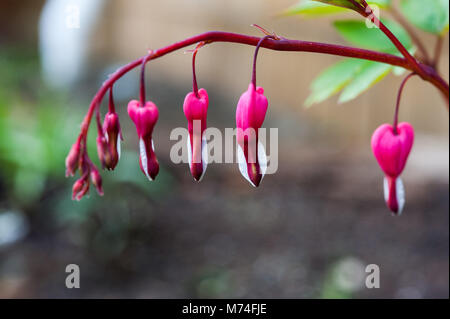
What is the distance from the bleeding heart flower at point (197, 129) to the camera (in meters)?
0.65

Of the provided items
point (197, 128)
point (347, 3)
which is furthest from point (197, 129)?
point (347, 3)

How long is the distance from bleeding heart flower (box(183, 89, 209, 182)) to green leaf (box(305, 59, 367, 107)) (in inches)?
9.1

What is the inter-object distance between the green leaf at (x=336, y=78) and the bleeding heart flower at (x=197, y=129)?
0.23 metres

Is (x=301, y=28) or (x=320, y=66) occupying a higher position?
(x=301, y=28)

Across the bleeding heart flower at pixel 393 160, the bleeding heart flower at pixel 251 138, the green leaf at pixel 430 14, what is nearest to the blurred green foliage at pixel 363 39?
the green leaf at pixel 430 14

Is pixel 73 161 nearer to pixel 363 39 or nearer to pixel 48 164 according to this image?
pixel 363 39

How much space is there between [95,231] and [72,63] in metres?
2.07

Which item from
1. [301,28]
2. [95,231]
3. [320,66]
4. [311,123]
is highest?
[301,28]

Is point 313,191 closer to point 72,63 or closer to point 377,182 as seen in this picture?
point 377,182

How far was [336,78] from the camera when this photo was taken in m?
0.83

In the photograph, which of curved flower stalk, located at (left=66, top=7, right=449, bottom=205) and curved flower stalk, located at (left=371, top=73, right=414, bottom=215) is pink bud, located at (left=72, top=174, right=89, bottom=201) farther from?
curved flower stalk, located at (left=371, top=73, right=414, bottom=215)

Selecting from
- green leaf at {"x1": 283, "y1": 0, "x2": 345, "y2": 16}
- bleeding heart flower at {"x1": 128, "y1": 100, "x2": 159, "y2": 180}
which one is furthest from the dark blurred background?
bleeding heart flower at {"x1": 128, "y1": 100, "x2": 159, "y2": 180}

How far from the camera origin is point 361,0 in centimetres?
62
